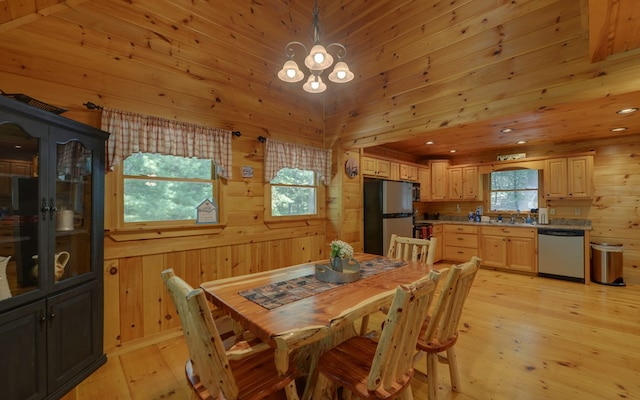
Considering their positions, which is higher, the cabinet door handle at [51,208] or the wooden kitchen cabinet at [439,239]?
the cabinet door handle at [51,208]

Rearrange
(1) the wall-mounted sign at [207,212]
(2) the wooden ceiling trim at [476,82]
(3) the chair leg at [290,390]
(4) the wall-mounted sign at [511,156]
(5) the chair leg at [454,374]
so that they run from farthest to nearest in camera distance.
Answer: (4) the wall-mounted sign at [511,156], (1) the wall-mounted sign at [207,212], (2) the wooden ceiling trim at [476,82], (5) the chair leg at [454,374], (3) the chair leg at [290,390]

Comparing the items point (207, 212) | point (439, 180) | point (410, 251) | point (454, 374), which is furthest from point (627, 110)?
point (207, 212)

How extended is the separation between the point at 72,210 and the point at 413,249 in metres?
2.88

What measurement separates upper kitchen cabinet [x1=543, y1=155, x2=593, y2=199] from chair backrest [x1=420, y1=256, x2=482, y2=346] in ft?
14.8

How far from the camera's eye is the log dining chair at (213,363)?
1021 mm

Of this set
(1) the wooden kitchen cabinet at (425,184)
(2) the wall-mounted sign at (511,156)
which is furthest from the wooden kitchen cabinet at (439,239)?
(2) the wall-mounted sign at (511,156)

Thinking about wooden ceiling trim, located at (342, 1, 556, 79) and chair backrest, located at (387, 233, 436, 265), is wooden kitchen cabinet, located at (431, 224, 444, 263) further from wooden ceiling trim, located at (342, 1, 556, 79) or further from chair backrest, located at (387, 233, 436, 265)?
wooden ceiling trim, located at (342, 1, 556, 79)

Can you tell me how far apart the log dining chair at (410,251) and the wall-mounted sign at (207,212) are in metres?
1.87

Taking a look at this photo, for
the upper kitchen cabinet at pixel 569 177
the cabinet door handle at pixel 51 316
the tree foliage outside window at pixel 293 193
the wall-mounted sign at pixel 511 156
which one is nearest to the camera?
the cabinet door handle at pixel 51 316

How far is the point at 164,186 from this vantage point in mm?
2689

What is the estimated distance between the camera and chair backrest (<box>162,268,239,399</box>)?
1.01 metres

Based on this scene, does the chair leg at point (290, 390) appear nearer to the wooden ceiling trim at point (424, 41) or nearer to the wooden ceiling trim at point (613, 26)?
the wooden ceiling trim at point (613, 26)

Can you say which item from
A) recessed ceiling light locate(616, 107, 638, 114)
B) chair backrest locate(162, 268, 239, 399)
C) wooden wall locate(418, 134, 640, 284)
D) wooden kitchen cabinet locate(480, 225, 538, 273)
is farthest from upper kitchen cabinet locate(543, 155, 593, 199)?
chair backrest locate(162, 268, 239, 399)

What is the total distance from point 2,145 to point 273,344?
1982 millimetres
